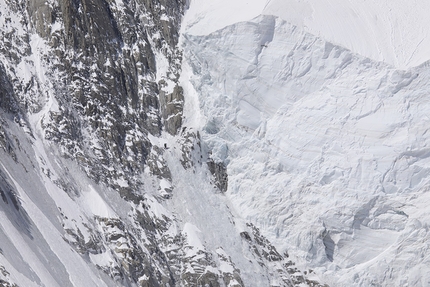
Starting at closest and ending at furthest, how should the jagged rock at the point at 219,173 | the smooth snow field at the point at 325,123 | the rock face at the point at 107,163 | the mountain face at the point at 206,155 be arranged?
the rock face at the point at 107,163 → the mountain face at the point at 206,155 → the smooth snow field at the point at 325,123 → the jagged rock at the point at 219,173

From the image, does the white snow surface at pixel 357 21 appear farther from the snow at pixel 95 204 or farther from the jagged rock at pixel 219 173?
the snow at pixel 95 204

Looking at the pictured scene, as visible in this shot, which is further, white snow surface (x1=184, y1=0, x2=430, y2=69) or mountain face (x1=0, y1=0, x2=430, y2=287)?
white snow surface (x1=184, y1=0, x2=430, y2=69)

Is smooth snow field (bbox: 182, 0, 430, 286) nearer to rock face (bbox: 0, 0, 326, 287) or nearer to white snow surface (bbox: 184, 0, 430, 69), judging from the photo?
white snow surface (bbox: 184, 0, 430, 69)

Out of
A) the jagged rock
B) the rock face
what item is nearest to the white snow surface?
the rock face

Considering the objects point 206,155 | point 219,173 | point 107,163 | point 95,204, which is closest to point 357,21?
point 206,155

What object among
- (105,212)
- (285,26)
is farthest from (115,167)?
(285,26)

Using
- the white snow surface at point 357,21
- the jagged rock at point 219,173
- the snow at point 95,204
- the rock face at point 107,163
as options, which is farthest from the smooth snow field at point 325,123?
the snow at point 95,204

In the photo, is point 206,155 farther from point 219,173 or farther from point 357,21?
point 357,21
